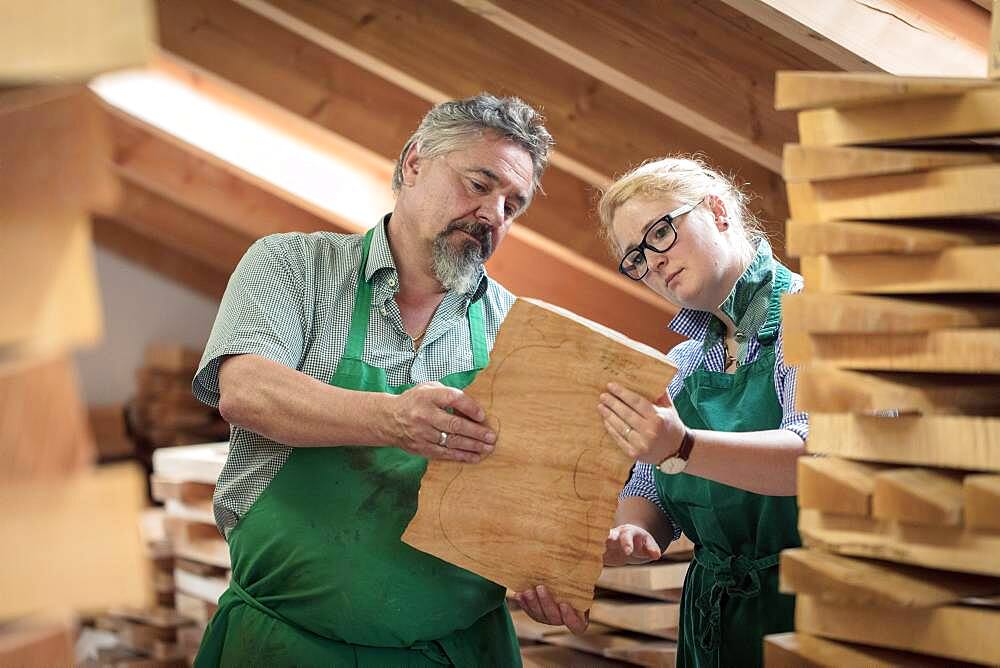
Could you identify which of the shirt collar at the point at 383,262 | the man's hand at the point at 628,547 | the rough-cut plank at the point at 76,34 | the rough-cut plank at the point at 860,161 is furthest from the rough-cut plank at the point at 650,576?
the rough-cut plank at the point at 76,34

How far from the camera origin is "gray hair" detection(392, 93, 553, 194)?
245 cm

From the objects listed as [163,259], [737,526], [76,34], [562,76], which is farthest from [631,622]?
[163,259]

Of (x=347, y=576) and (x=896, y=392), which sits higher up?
(x=896, y=392)

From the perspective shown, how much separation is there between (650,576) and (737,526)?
2.58 feet

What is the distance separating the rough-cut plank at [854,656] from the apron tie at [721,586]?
Answer: 2.93 feet

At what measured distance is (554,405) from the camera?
200 cm

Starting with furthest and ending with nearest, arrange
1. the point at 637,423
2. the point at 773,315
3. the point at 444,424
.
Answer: the point at 773,315
the point at 444,424
the point at 637,423

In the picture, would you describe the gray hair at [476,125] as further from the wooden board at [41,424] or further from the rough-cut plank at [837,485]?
the wooden board at [41,424]

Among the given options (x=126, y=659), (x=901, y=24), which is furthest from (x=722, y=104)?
(x=126, y=659)

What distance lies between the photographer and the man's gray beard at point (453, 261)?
2416 mm

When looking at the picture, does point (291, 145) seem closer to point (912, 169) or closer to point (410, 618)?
point (410, 618)

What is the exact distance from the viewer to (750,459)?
2.07 m

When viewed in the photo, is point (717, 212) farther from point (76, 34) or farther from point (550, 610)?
point (76, 34)

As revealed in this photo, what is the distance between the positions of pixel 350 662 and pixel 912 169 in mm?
1408
